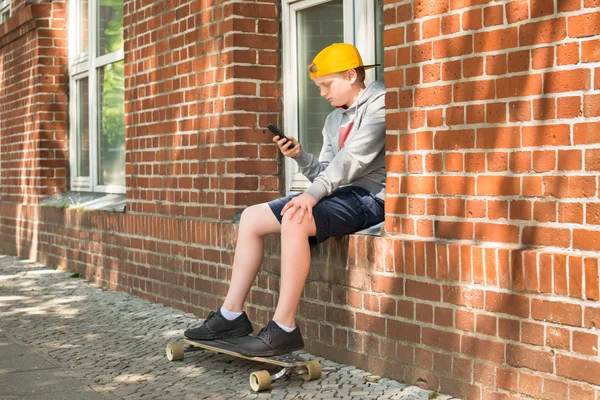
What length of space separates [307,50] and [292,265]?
200 centimetres

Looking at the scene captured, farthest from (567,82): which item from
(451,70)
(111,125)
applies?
(111,125)

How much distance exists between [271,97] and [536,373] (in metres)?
3.11

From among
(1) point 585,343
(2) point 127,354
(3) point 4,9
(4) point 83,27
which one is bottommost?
(2) point 127,354

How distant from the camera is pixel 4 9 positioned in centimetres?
1287

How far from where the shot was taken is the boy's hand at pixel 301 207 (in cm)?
477

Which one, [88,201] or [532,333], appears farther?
[88,201]

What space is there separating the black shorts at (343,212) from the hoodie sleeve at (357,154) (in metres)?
0.09

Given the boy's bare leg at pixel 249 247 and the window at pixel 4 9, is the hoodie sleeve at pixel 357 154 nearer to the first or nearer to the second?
the boy's bare leg at pixel 249 247

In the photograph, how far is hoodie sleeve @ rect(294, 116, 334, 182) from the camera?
5.23 meters

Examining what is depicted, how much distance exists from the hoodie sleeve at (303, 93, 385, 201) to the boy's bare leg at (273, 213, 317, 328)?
0.19 m

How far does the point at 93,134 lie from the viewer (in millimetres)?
9609

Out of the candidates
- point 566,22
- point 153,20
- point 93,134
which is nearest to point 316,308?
point 566,22

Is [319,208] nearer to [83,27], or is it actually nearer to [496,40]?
[496,40]

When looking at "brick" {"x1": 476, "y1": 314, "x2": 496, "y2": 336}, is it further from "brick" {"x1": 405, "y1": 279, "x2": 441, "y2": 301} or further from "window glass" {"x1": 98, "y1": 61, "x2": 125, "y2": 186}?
"window glass" {"x1": 98, "y1": 61, "x2": 125, "y2": 186}
